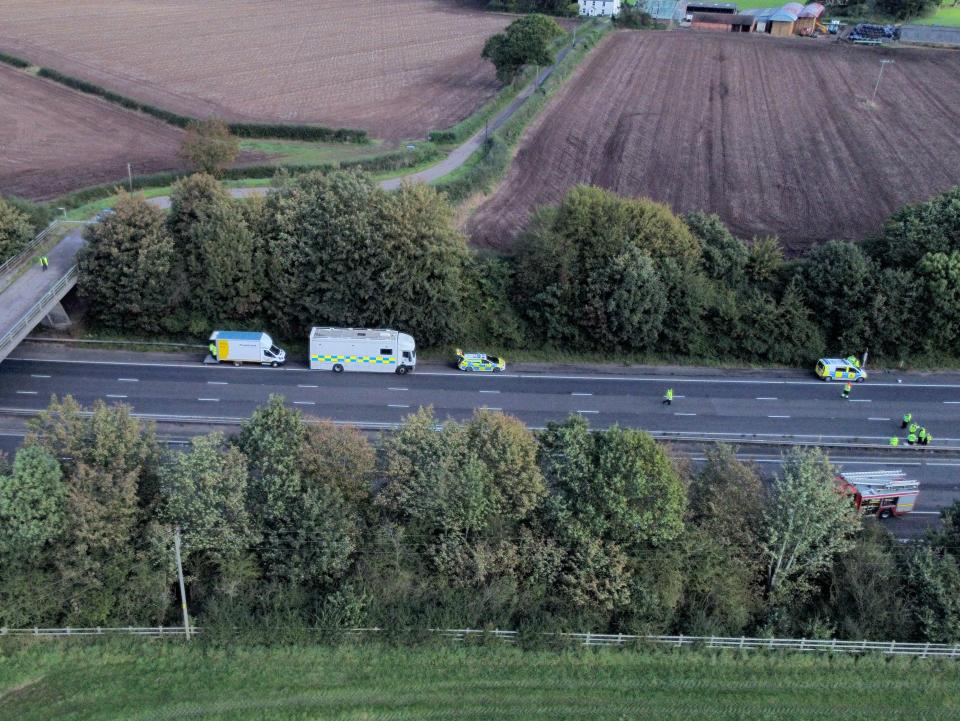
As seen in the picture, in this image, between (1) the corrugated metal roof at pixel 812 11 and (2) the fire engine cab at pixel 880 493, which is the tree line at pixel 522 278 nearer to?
(2) the fire engine cab at pixel 880 493

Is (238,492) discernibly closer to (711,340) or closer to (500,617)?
(500,617)

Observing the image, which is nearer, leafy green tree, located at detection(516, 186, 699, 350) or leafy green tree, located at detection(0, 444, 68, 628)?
leafy green tree, located at detection(0, 444, 68, 628)

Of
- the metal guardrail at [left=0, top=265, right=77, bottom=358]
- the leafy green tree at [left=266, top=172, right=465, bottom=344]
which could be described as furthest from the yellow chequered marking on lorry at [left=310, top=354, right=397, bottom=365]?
the metal guardrail at [left=0, top=265, right=77, bottom=358]

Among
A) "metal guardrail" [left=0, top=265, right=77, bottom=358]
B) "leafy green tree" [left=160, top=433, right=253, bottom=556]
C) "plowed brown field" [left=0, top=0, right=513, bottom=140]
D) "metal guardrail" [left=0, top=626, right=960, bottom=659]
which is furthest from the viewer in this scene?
"plowed brown field" [left=0, top=0, right=513, bottom=140]

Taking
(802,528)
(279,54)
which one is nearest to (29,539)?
(802,528)

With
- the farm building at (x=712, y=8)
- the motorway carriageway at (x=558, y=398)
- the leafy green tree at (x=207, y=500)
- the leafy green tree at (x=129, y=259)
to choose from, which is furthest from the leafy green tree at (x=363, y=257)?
the farm building at (x=712, y=8)

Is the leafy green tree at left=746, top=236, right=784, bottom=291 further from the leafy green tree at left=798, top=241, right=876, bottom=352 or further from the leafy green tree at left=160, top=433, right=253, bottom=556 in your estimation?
the leafy green tree at left=160, top=433, right=253, bottom=556

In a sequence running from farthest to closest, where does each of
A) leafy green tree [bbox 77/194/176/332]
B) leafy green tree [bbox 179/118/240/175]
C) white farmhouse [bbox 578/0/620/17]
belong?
white farmhouse [bbox 578/0/620/17]
leafy green tree [bbox 179/118/240/175]
leafy green tree [bbox 77/194/176/332]
